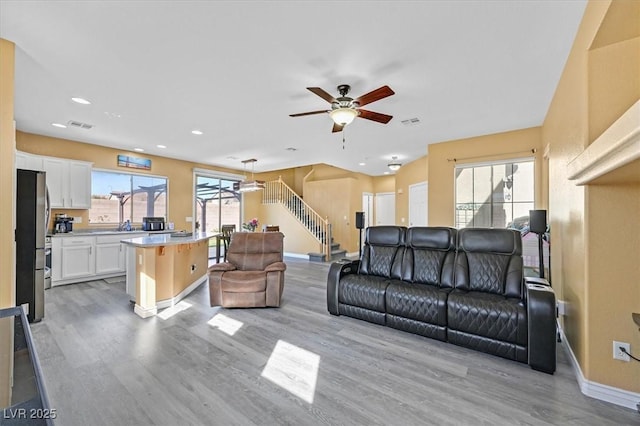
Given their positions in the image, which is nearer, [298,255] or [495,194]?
[495,194]

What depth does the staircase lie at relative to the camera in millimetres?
7934

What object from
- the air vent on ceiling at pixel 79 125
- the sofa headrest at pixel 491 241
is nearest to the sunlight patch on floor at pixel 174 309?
the air vent on ceiling at pixel 79 125

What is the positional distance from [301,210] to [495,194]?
543 centimetres

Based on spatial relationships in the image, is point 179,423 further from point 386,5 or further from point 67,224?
point 67,224

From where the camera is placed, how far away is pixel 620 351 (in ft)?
6.20

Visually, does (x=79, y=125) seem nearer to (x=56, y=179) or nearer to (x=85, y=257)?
(x=56, y=179)

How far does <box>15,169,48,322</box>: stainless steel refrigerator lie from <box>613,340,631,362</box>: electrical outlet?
5.62 m

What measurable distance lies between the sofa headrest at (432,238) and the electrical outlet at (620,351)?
1560 mm

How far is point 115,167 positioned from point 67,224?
4.93 feet

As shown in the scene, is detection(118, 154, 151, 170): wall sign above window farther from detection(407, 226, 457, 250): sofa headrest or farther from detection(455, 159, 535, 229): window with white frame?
detection(455, 159, 535, 229): window with white frame

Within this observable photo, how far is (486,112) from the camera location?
3930mm

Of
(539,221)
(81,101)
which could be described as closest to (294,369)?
(539,221)

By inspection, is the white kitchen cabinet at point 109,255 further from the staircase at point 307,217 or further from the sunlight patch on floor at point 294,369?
the sunlight patch on floor at point 294,369

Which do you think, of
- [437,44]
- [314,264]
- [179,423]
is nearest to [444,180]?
[437,44]
